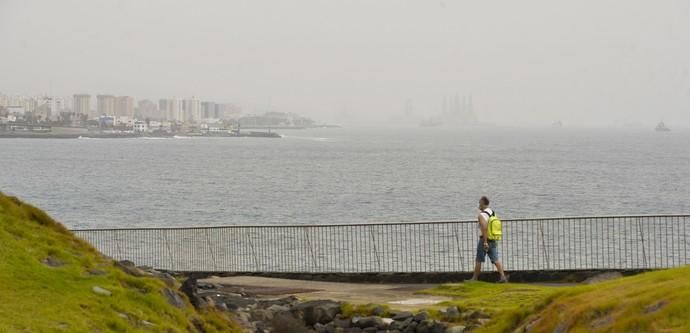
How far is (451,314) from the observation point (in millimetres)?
18953

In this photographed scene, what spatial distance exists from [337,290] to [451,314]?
5115 millimetres

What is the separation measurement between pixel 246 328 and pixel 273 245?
82.6ft

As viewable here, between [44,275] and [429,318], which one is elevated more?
Result: [44,275]

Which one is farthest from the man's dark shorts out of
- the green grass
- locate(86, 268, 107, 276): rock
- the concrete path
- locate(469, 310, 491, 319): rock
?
locate(86, 268, 107, 276): rock

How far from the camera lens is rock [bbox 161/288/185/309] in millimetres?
17112

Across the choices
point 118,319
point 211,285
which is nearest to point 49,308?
point 118,319

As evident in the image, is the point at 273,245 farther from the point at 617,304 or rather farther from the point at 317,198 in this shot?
the point at 317,198

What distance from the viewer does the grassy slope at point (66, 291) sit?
14.3 metres

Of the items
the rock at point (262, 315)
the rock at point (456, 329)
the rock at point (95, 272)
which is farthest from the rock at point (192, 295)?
the rock at point (456, 329)

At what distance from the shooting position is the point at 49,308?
1455cm

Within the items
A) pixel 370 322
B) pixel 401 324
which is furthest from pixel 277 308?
pixel 401 324

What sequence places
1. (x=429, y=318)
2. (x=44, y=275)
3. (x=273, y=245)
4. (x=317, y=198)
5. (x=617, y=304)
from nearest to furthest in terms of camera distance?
1. (x=617, y=304)
2. (x=44, y=275)
3. (x=429, y=318)
4. (x=273, y=245)
5. (x=317, y=198)

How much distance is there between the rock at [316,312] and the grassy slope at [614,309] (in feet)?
9.47

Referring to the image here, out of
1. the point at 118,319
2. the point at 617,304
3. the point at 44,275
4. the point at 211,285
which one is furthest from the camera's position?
the point at 211,285
